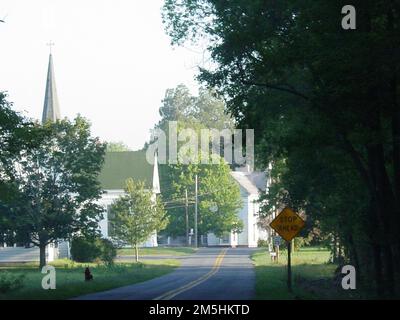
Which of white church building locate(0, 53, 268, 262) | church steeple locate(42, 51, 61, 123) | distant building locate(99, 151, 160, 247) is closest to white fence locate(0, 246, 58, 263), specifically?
white church building locate(0, 53, 268, 262)

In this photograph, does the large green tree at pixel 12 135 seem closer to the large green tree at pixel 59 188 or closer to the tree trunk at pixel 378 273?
the tree trunk at pixel 378 273

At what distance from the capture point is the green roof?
95.2 metres

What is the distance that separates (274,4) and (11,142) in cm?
1141

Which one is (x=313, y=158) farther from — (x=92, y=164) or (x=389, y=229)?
(x=92, y=164)

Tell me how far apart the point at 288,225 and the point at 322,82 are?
8015 mm

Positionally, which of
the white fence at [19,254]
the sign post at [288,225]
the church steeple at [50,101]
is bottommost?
the white fence at [19,254]

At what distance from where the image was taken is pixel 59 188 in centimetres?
6475

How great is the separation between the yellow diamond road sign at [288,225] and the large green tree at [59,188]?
33.2 m

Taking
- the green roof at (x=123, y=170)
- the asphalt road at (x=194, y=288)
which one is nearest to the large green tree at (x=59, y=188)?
the asphalt road at (x=194, y=288)

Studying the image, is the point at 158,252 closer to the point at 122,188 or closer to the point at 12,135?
the point at 122,188

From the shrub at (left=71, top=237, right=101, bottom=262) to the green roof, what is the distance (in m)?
25.4

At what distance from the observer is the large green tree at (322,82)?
76.5ft
